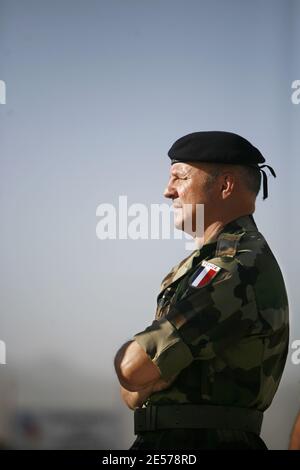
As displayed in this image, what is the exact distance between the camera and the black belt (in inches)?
62.4

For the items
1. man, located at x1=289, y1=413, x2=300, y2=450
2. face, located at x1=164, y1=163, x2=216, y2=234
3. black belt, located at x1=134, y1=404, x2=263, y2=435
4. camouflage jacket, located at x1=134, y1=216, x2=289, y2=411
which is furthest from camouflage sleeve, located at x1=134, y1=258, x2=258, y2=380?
man, located at x1=289, y1=413, x2=300, y2=450

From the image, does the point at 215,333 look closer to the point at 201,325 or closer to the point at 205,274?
the point at 201,325

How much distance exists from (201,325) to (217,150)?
1.62 feet

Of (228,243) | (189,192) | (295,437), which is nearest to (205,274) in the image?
(228,243)

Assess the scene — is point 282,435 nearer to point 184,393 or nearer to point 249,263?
point 184,393

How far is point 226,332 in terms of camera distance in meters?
1.53

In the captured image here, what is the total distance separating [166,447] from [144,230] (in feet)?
2.21

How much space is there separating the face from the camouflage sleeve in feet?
0.80

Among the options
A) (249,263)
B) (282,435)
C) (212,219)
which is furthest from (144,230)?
(282,435)

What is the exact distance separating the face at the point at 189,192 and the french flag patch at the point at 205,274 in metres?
0.19

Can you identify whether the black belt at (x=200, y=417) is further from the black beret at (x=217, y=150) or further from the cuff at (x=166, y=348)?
the black beret at (x=217, y=150)

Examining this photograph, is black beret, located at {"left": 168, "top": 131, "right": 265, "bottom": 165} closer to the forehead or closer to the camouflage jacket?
the forehead

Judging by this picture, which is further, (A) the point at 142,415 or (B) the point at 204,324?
(A) the point at 142,415
